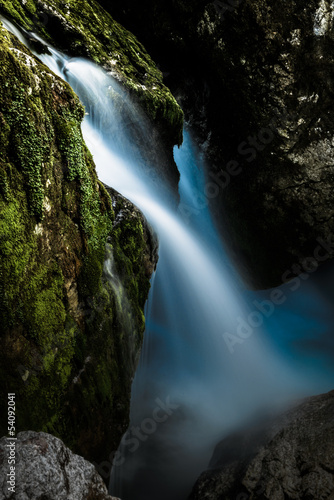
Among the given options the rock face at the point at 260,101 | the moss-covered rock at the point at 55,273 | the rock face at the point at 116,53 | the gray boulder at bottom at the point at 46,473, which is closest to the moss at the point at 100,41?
the rock face at the point at 116,53

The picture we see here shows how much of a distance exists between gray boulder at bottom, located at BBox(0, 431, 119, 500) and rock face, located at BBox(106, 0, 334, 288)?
9.27 m

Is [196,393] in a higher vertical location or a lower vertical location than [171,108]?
lower

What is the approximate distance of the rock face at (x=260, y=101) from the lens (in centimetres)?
871

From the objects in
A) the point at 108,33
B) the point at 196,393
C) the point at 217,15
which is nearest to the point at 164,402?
the point at 196,393

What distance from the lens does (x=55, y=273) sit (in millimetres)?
3506

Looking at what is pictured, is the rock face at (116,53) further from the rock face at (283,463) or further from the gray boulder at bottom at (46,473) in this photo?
the gray boulder at bottom at (46,473)

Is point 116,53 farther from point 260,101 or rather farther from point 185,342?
point 185,342

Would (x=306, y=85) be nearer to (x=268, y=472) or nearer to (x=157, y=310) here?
(x=157, y=310)

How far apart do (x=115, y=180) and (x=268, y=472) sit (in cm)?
555

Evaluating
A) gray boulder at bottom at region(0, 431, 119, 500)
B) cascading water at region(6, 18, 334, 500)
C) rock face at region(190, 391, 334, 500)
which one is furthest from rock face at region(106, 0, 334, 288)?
gray boulder at bottom at region(0, 431, 119, 500)

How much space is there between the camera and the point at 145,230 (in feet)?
18.8

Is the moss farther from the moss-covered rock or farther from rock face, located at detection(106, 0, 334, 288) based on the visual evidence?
the moss-covered rock

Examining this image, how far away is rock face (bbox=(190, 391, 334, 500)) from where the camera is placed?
396cm

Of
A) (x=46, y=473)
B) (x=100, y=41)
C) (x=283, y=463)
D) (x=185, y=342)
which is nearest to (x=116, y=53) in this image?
(x=100, y=41)
